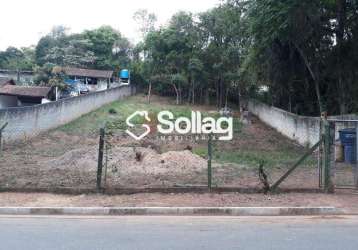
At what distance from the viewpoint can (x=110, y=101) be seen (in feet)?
136

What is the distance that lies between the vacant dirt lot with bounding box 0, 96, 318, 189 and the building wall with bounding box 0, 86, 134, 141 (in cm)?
60

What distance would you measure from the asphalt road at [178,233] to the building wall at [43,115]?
1110cm

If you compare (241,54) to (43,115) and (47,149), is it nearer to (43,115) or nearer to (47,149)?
(43,115)

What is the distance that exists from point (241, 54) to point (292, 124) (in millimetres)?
18913

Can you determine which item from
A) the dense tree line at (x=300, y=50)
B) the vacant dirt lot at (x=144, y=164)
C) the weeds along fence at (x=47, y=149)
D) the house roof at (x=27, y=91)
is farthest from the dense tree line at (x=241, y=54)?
the weeds along fence at (x=47, y=149)

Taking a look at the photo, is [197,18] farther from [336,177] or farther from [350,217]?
[350,217]

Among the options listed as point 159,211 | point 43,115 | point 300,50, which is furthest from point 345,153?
point 43,115

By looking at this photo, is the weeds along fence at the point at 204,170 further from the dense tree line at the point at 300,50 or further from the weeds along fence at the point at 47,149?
the dense tree line at the point at 300,50

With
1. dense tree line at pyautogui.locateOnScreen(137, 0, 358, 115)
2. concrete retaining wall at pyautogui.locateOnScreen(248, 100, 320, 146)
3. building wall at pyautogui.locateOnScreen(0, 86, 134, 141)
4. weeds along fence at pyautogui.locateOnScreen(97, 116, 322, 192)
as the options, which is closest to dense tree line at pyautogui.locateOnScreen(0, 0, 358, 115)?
dense tree line at pyautogui.locateOnScreen(137, 0, 358, 115)

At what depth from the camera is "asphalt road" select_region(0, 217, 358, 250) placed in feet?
18.7

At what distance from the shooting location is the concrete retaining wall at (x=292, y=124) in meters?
18.3

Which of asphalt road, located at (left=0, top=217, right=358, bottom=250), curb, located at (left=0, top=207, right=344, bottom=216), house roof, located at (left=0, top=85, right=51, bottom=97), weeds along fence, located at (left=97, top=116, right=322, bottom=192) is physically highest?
house roof, located at (left=0, top=85, right=51, bottom=97)

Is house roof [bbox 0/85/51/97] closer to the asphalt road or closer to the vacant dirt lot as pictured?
the vacant dirt lot

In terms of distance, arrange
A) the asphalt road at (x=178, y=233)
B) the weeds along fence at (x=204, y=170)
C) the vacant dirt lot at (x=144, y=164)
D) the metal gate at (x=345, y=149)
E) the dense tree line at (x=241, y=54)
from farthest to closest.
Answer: the dense tree line at (x=241, y=54) < the metal gate at (x=345, y=149) < the vacant dirt lot at (x=144, y=164) < the weeds along fence at (x=204, y=170) < the asphalt road at (x=178, y=233)
